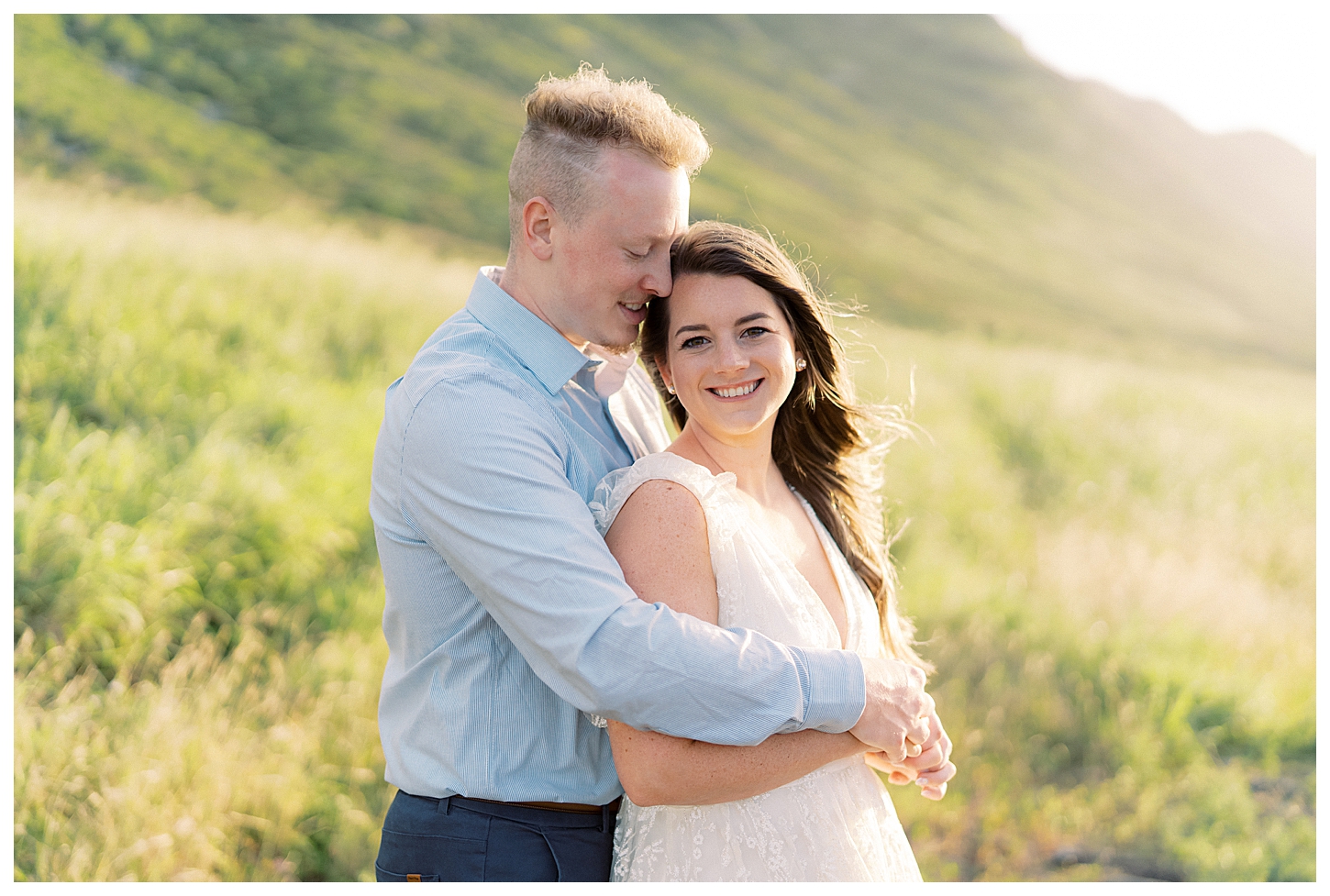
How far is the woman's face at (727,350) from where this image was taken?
8.54ft

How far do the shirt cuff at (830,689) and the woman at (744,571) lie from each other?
0.08 m

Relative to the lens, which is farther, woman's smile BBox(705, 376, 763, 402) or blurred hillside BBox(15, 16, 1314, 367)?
blurred hillside BBox(15, 16, 1314, 367)

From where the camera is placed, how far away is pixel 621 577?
2039 millimetres

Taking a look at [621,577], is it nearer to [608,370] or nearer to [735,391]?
[735,391]

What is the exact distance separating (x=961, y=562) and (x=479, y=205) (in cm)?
2449

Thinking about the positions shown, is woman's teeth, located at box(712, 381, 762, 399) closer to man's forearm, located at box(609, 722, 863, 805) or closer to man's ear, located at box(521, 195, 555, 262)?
man's ear, located at box(521, 195, 555, 262)

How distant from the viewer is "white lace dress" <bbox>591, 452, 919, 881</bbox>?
7.77ft

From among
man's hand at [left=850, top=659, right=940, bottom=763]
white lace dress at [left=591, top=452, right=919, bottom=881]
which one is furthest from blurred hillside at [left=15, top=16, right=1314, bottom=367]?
man's hand at [left=850, top=659, right=940, bottom=763]

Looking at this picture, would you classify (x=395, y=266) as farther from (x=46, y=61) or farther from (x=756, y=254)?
(x=46, y=61)

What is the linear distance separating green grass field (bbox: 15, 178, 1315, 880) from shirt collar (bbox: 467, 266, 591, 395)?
1000 millimetres

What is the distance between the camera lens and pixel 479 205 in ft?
96.2

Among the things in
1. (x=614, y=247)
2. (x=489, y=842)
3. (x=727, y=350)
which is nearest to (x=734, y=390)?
(x=727, y=350)

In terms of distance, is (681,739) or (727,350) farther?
(727,350)

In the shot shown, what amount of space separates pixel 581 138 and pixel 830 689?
62.6 inches
